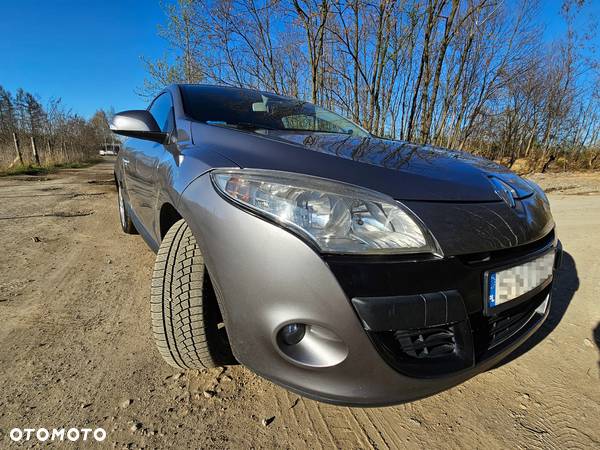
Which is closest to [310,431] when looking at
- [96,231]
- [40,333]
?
[40,333]

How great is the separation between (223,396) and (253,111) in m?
1.59

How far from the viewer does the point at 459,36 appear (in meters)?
7.27

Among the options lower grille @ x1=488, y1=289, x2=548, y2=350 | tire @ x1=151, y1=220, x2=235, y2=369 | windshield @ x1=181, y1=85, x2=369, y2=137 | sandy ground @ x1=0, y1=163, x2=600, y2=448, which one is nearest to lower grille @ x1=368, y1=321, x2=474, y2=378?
lower grille @ x1=488, y1=289, x2=548, y2=350

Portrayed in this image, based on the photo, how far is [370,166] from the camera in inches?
43.2

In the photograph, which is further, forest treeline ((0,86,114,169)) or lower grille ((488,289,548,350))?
forest treeline ((0,86,114,169))

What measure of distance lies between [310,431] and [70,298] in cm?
175

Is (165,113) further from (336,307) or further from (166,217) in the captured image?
(336,307)

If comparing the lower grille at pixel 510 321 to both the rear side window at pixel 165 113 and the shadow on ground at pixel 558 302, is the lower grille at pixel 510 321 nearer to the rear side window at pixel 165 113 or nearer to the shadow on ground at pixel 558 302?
the shadow on ground at pixel 558 302

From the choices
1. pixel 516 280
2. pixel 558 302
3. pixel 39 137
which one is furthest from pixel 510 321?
pixel 39 137

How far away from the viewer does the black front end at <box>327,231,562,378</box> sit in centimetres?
86

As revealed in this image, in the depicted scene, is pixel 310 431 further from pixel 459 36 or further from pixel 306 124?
pixel 459 36

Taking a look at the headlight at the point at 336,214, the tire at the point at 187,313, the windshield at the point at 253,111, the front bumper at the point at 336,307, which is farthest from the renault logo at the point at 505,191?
the tire at the point at 187,313

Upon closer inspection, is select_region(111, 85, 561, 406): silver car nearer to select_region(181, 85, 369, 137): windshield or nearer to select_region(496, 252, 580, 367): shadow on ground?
→ select_region(496, 252, 580, 367): shadow on ground

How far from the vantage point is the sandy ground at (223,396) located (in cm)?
111
